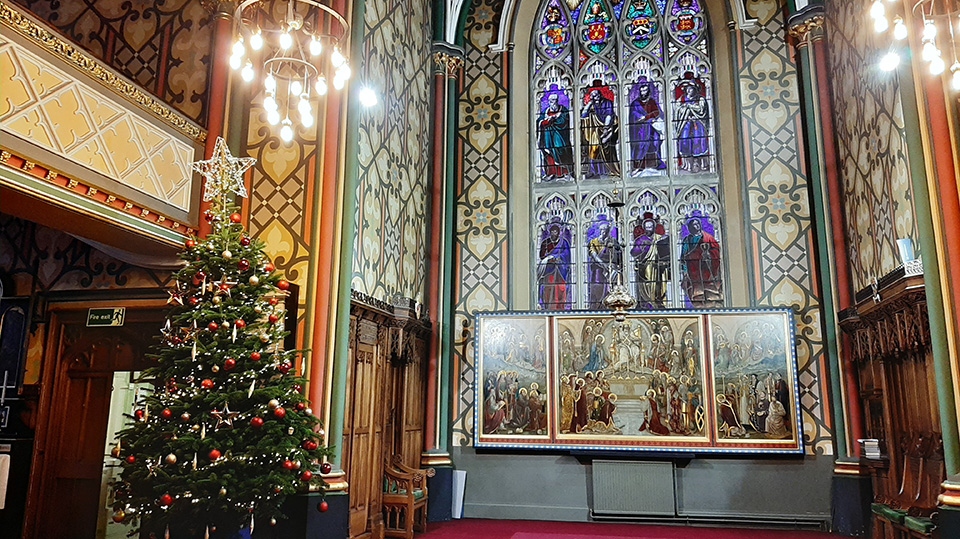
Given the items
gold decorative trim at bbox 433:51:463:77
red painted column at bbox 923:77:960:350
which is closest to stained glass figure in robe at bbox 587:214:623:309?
gold decorative trim at bbox 433:51:463:77

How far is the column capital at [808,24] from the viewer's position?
10742 millimetres

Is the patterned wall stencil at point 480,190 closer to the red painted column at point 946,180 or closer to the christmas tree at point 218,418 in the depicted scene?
the christmas tree at point 218,418

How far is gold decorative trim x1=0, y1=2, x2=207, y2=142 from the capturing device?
519 centimetres

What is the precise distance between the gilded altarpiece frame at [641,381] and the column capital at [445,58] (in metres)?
4.37

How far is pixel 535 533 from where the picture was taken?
9.34 meters

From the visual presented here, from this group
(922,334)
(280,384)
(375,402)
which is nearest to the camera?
(280,384)

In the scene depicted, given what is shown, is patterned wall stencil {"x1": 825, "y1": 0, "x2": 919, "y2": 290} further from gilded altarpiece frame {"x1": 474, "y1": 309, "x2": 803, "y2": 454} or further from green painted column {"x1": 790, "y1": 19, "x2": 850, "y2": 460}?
gilded altarpiece frame {"x1": 474, "y1": 309, "x2": 803, "y2": 454}

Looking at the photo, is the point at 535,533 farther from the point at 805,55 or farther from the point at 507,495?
the point at 805,55

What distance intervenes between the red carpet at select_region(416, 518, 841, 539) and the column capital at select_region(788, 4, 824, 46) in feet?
24.5

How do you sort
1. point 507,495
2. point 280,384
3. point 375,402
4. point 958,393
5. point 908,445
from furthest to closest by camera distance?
point 507,495 → point 375,402 → point 908,445 → point 958,393 → point 280,384

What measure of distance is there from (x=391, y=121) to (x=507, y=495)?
592cm

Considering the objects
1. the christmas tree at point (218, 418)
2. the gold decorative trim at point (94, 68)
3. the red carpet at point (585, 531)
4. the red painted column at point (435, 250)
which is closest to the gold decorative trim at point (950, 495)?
the red carpet at point (585, 531)

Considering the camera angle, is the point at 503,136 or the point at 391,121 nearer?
the point at 391,121

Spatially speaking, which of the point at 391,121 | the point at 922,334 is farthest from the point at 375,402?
the point at 922,334
